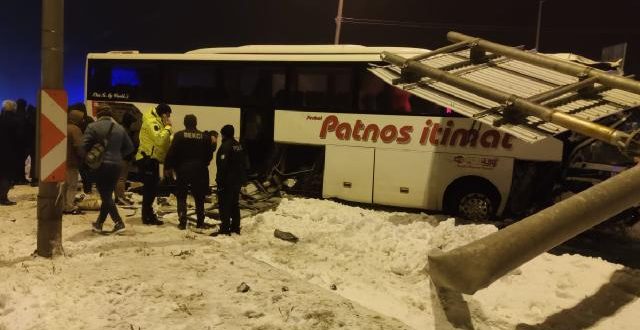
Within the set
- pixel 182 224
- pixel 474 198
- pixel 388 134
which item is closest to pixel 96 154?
pixel 182 224

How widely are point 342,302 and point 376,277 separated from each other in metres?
1.33

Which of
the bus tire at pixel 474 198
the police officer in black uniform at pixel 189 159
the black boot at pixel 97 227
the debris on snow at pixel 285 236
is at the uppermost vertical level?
the police officer in black uniform at pixel 189 159

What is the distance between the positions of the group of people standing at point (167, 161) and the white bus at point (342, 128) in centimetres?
297

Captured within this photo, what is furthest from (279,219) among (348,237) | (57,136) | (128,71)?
(128,71)

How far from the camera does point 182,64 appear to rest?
1234cm

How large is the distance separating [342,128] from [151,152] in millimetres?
3841

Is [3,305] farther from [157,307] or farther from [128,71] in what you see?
[128,71]

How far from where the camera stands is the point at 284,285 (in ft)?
18.5

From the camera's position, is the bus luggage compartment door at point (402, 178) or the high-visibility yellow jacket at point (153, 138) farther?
the bus luggage compartment door at point (402, 178)

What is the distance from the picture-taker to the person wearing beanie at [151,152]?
871 centimetres

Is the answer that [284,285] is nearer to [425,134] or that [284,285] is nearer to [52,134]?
[52,134]

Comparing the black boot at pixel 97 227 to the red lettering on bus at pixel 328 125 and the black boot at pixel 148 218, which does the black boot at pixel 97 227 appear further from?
the red lettering on bus at pixel 328 125

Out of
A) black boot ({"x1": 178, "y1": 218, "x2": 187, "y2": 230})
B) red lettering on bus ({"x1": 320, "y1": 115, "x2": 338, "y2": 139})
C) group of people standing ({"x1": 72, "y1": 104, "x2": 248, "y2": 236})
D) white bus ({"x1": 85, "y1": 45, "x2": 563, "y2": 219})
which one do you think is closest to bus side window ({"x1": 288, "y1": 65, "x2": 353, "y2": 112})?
white bus ({"x1": 85, "y1": 45, "x2": 563, "y2": 219})

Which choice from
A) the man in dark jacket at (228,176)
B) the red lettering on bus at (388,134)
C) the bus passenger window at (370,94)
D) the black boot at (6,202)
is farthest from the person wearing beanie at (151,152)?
the red lettering on bus at (388,134)
